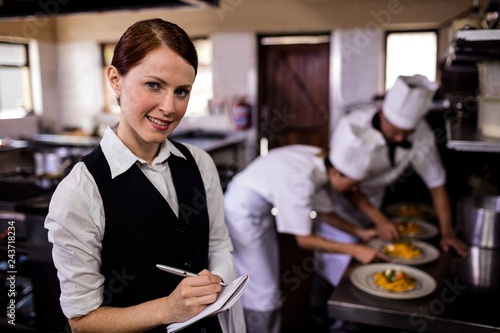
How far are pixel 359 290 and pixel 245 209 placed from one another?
777mm

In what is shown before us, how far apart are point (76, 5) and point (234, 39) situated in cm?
326

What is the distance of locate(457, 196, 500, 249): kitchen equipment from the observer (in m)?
2.25

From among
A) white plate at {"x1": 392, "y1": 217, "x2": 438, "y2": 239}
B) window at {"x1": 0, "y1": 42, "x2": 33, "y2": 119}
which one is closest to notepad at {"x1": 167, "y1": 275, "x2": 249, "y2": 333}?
white plate at {"x1": 392, "y1": 217, "x2": 438, "y2": 239}

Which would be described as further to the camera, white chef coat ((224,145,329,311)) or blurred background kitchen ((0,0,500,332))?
blurred background kitchen ((0,0,500,332))

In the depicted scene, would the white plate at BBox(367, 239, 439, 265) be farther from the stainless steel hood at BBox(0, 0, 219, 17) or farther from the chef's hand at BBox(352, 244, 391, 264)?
the stainless steel hood at BBox(0, 0, 219, 17)

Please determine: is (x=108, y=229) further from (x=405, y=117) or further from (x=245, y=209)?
(x=405, y=117)

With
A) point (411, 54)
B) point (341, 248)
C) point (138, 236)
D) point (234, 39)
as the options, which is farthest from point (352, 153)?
point (234, 39)

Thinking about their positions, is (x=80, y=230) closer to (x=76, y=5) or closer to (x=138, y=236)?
(x=138, y=236)

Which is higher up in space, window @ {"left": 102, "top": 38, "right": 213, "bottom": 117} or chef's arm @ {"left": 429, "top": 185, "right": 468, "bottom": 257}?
window @ {"left": 102, "top": 38, "right": 213, "bottom": 117}

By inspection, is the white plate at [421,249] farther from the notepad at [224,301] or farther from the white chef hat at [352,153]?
the notepad at [224,301]

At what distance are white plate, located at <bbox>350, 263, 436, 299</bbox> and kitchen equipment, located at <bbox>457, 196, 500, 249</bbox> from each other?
0.52 m

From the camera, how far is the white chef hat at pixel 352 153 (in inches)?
83.7

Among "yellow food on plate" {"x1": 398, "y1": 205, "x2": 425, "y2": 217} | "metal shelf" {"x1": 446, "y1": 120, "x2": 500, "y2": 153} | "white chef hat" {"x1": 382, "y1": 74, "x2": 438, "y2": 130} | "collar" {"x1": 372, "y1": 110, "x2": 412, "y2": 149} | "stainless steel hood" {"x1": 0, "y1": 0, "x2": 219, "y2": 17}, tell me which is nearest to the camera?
"metal shelf" {"x1": 446, "y1": 120, "x2": 500, "y2": 153}

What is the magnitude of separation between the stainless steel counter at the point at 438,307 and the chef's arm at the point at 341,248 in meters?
0.17
